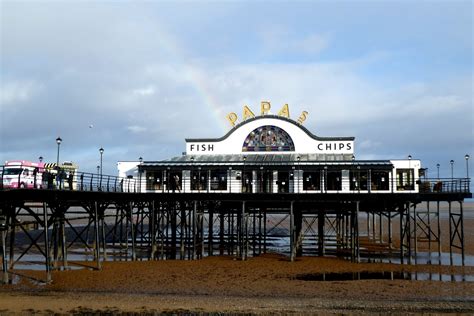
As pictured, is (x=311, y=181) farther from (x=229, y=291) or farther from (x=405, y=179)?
(x=229, y=291)

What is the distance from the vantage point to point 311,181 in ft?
124

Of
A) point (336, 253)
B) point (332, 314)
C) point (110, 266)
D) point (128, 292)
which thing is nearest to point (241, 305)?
point (332, 314)

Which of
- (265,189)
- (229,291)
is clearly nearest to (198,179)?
(265,189)

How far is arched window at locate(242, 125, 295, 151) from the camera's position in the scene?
1615 inches

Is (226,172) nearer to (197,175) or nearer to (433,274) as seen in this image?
(197,175)

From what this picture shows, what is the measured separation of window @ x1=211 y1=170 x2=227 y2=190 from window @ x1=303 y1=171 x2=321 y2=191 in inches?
225

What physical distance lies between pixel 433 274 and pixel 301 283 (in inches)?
329

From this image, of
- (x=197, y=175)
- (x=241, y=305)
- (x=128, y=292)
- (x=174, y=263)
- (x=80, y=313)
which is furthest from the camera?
(x=197, y=175)

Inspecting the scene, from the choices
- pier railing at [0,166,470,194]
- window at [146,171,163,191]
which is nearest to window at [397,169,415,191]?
pier railing at [0,166,470,194]

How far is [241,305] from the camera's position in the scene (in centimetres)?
2105

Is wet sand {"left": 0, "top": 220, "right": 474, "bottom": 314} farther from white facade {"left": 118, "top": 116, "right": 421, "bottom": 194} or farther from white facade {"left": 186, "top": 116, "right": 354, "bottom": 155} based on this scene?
white facade {"left": 186, "top": 116, "right": 354, "bottom": 155}

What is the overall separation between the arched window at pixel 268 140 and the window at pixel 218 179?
144 inches

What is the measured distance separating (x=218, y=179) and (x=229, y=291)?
608 inches

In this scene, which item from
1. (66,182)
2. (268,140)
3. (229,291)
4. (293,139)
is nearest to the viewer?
(229,291)
